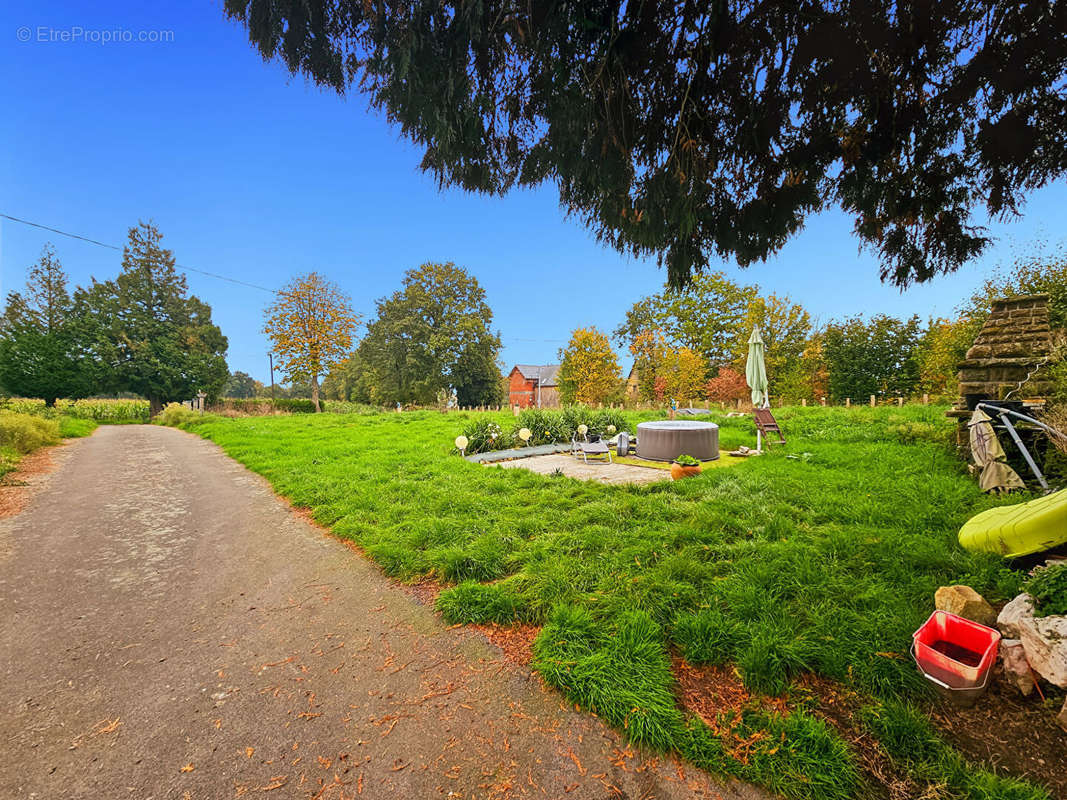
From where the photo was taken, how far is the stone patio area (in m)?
6.45

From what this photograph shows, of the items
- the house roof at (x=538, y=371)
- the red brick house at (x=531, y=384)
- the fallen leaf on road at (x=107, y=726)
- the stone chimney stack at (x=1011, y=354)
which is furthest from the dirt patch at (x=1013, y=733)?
the house roof at (x=538, y=371)

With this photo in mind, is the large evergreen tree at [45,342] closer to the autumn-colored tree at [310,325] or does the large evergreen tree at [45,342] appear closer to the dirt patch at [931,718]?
the autumn-colored tree at [310,325]

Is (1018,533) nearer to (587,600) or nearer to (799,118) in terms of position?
(587,600)

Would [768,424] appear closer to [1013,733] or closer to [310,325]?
[1013,733]

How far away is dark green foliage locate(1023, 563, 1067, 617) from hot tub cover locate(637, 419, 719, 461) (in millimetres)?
5813

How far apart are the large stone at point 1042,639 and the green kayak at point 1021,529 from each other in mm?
1004

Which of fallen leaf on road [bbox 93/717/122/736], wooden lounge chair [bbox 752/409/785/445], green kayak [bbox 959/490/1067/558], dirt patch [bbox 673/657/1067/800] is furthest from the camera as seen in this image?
wooden lounge chair [bbox 752/409/785/445]

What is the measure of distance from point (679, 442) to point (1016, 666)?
20.3 ft

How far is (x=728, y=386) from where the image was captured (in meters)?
25.7

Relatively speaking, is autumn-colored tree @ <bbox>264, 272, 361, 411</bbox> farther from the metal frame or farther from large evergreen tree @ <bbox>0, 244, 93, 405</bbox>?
the metal frame

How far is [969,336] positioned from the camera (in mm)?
12086

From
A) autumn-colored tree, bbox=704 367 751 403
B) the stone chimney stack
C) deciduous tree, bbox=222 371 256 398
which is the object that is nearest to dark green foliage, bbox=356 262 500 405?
autumn-colored tree, bbox=704 367 751 403

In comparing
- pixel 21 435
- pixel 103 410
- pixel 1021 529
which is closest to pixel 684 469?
pixel 1021 529

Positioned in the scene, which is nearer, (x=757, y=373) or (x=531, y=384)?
(x=757, y=373)
